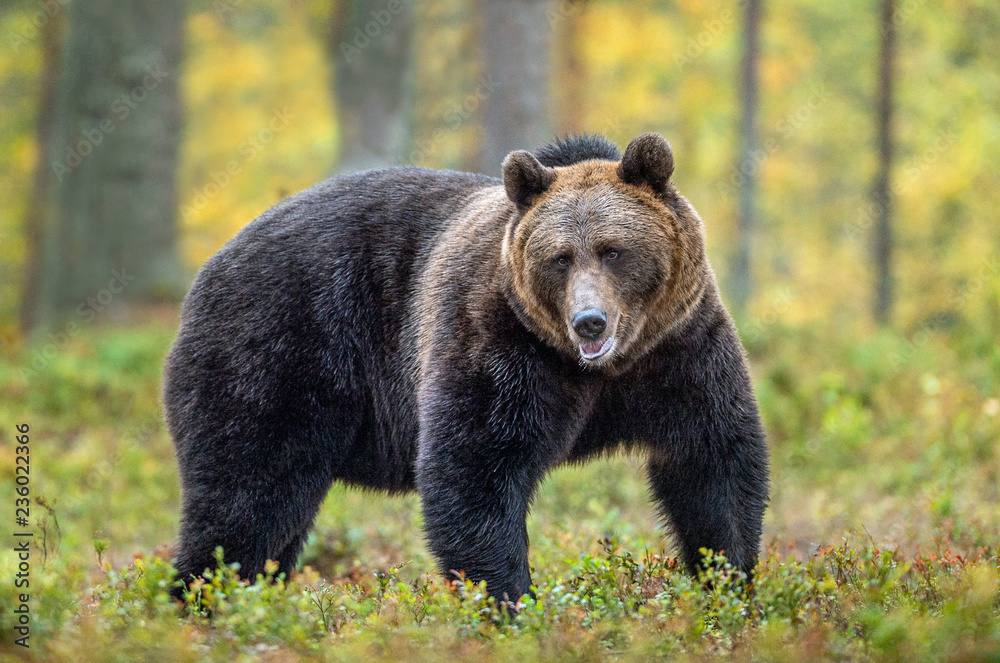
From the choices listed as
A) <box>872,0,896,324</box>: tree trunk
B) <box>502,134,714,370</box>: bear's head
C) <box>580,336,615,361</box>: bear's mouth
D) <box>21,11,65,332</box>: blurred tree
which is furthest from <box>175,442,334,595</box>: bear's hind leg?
<box>21,11,65,332</box>: blurred tree

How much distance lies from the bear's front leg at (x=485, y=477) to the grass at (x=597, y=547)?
0.24 metres

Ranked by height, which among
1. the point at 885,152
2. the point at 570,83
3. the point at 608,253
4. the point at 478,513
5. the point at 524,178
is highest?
the point at 570,83

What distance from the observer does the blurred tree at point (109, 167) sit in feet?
50.8

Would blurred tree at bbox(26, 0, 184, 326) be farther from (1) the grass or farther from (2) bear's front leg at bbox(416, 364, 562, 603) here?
(2) bear's front leg at bbox(416, 364, 562, 603)

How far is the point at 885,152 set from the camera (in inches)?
695

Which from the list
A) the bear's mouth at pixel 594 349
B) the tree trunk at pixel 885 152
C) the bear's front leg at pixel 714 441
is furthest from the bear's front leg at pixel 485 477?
the tree trunk at pixel 885 152

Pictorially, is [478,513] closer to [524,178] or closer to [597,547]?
[524,178]

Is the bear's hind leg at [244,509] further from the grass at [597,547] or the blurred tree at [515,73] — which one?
the blurred tree at [515,73]

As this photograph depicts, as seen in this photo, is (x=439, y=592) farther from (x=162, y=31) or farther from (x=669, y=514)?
(x=162, y=31)

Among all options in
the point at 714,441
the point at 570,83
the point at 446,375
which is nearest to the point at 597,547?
the point at 714,441

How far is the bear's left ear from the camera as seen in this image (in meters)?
5.16

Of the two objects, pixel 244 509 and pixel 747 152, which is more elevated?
pixel 747 152

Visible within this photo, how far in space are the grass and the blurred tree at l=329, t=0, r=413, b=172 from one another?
4.05 m

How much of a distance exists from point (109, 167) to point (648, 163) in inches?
496
